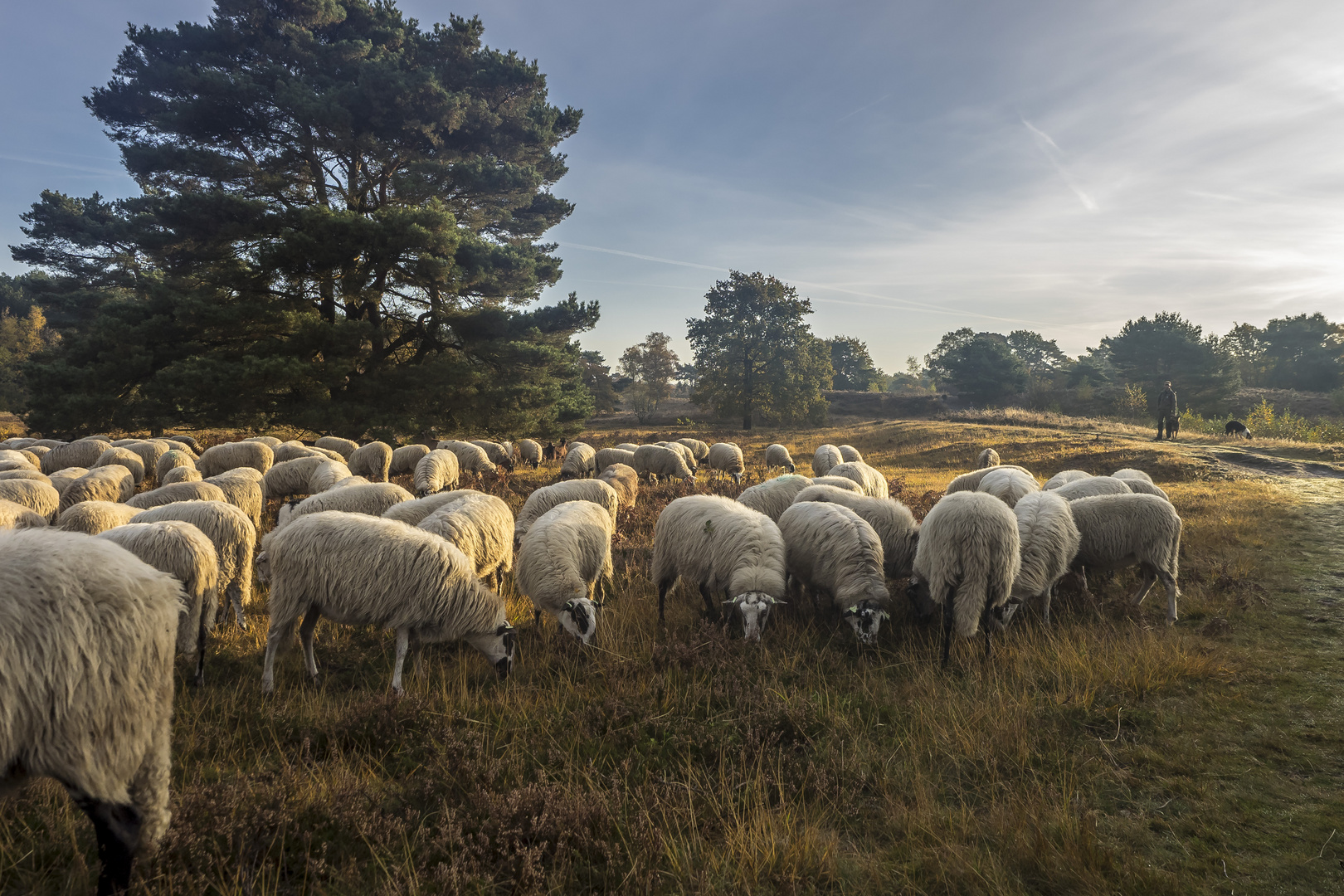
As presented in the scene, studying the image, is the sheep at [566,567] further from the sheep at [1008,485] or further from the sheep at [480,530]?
the sheep at [1008,485]

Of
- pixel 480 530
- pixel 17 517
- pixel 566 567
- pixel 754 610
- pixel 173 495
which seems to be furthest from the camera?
pixel 173 495

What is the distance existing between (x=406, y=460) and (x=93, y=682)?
15.9m

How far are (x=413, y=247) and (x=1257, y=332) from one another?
9604cm

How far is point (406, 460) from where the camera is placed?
1720 centimetres

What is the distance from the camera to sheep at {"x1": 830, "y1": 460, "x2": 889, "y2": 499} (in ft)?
40.5

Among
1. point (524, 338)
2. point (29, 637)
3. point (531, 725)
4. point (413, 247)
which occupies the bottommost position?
point (531, 725)

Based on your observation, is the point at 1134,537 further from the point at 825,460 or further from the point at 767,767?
the point at 825,460

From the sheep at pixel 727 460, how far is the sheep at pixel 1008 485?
10.0m

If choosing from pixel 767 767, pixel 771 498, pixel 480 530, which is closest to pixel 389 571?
pixel 480 530

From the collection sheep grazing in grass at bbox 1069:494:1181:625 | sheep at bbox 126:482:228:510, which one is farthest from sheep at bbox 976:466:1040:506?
sheep at bbox 126:482:228:510

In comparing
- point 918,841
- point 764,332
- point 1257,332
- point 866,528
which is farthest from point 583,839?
point 1257,332

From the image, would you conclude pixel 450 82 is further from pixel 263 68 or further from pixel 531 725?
pixel 531 725

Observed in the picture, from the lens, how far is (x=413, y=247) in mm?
19750

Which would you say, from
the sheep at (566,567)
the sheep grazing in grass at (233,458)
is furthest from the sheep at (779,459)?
the sheep grazing in grass at (233,458)
